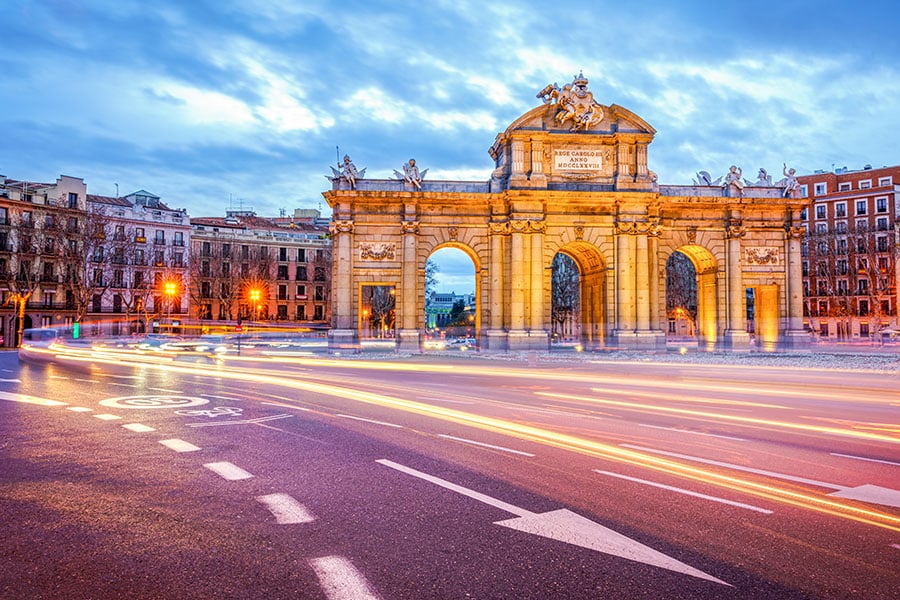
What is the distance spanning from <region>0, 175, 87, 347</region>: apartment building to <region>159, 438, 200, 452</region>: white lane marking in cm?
5339

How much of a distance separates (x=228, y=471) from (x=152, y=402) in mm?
6957

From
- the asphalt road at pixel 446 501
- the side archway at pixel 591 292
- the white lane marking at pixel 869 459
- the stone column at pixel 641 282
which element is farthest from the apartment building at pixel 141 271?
the white lane marking at pixel 869 459

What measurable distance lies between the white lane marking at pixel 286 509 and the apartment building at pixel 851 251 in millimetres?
75516

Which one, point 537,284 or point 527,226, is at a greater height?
point 527,226

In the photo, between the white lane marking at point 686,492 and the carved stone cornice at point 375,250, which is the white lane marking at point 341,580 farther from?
the carved stone cornice at point 375,250

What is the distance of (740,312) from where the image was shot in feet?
124

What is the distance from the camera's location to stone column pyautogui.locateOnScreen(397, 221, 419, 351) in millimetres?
35906

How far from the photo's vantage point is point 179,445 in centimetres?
824

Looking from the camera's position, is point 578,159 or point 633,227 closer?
point 633,227

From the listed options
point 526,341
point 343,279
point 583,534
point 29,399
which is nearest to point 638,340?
point 526,341

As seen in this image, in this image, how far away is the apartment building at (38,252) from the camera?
184 ft

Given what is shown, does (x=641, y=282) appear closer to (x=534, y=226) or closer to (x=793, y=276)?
(x=534, y=226)

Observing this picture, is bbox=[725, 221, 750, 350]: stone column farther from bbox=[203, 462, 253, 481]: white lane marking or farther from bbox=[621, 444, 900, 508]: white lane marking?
bbox=[203, 462, 253, 481]: white lane marking

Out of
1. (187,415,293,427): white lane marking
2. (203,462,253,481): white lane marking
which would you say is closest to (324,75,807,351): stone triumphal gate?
(187,415,293,427): white lane marking
